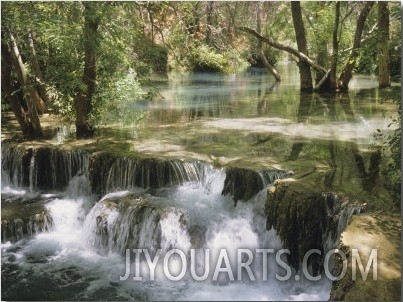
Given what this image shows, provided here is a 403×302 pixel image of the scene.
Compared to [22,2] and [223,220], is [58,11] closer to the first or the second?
[22,2]

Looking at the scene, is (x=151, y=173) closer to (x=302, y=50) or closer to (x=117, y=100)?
(x=117, y=100)

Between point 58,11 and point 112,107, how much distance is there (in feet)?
8.90

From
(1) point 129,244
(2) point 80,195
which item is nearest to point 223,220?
(1) point 129,244

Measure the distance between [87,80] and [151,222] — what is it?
14.0ft

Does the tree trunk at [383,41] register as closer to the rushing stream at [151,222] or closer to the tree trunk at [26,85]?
the rushing stream at [151,222]

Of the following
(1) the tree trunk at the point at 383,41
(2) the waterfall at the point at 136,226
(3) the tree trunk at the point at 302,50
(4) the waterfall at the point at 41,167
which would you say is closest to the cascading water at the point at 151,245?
(2) the waterfall at the point at 136,226

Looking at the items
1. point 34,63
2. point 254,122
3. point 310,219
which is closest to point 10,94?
point 34,63

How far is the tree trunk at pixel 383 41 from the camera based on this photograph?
269 inches

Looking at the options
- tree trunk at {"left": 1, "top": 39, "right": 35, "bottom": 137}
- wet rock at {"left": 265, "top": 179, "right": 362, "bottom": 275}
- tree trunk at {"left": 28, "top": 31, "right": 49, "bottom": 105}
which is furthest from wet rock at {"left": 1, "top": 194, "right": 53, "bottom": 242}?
wet rock at {"left": 265, "top": 179, "right": 362, "bottom": 275}

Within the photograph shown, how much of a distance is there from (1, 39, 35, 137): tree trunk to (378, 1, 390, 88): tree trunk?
744 centimetres

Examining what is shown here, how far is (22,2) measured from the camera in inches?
319

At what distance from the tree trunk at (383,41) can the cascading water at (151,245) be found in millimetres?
2593

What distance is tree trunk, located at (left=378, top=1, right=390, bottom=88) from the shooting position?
684 centimetres

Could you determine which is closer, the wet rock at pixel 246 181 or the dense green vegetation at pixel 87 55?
the wet rock at pixel 246 181
